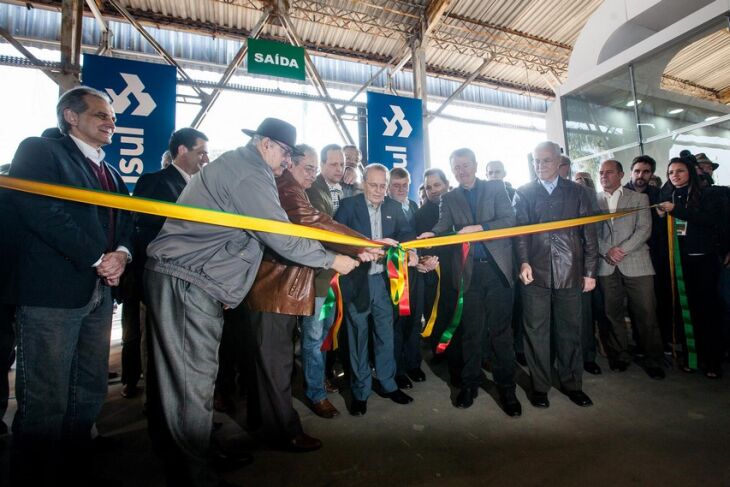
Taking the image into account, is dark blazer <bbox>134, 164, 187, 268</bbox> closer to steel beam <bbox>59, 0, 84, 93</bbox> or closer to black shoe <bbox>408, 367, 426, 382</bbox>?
black shoe <bbox>408, 367, 426, 382</bbox>

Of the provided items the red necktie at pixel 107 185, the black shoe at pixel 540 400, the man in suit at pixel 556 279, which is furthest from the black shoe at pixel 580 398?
the red necktie at pixel 107 185

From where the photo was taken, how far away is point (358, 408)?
275 centimetres

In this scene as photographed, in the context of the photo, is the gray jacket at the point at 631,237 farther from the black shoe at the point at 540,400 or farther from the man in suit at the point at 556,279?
the black shoe at the point at 540,400

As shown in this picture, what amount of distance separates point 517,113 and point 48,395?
55.1ft

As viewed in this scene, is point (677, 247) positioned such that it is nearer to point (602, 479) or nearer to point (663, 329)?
point (663, 329)

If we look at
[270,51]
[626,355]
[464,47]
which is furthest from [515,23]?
[626,355]

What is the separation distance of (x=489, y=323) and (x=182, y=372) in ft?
7.79

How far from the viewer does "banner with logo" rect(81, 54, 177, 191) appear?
17.6 feet

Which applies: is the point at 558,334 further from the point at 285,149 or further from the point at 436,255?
the point at 285,149

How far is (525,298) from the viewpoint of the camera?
295 centimetres

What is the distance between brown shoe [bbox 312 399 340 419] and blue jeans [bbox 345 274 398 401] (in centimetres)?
21

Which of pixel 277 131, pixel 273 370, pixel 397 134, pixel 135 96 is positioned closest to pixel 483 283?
pixel 273 370

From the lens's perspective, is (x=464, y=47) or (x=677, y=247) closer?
(x=677, y=247)

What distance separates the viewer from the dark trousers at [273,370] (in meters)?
2.13
